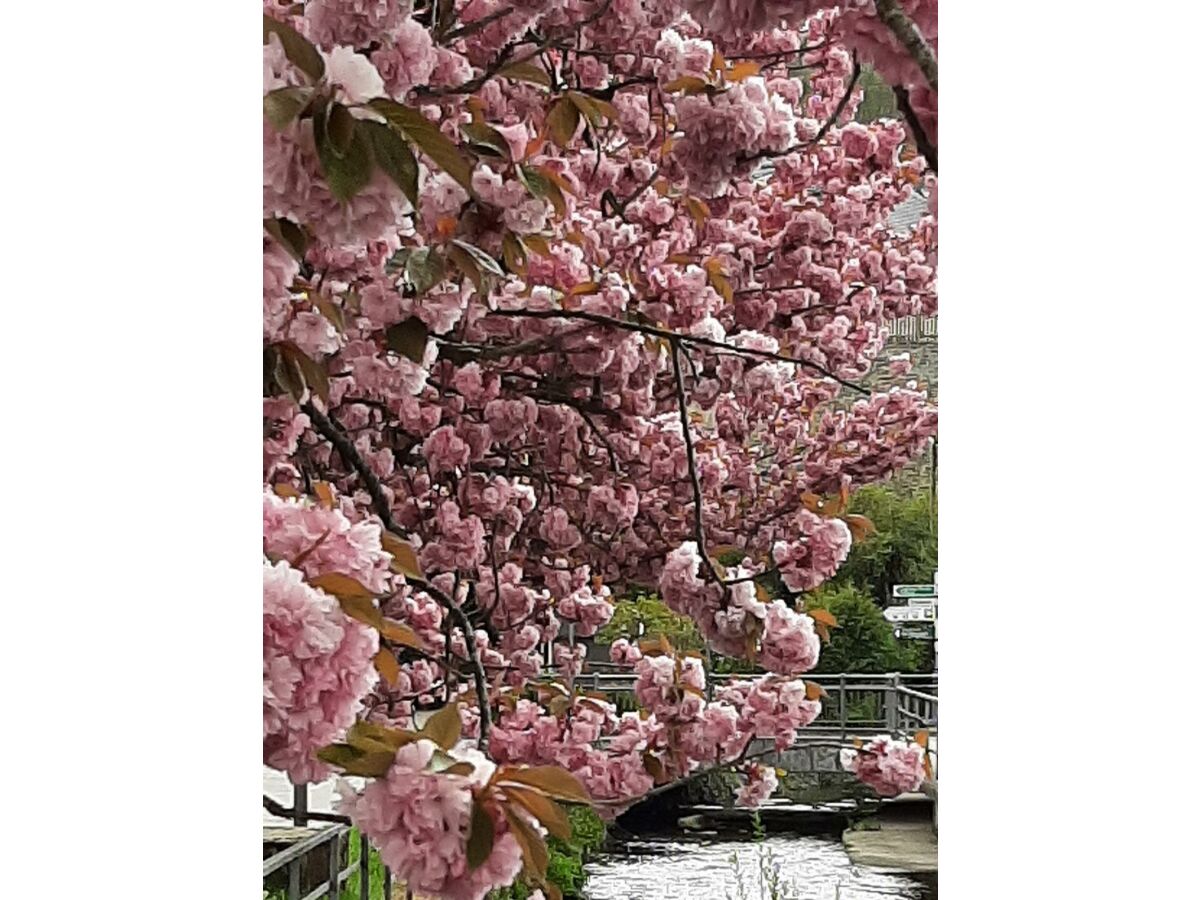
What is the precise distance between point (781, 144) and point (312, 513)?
20.8 inches

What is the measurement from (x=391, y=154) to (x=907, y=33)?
0.46m

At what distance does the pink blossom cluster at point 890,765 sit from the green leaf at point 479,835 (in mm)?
347

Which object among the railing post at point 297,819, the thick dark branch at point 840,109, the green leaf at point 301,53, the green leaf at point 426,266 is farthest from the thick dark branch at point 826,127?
the railing post at point 297,819

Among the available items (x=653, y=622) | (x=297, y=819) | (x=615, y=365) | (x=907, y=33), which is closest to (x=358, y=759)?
(x=297, y=819)

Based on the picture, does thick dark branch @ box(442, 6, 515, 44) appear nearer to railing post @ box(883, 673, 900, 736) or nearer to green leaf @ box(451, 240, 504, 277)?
green leaf @ box(451, 240, 504, 277)

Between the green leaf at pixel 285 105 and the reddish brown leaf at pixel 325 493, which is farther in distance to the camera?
the reddish brown leaf at pixel 325 493

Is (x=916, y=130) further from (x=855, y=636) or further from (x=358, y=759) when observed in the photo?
(x=358, y=759)

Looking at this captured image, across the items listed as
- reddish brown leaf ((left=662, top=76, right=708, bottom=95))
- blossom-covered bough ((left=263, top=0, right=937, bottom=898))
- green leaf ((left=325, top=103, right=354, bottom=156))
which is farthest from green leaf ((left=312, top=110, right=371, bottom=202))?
reddish brown leaf ((left=662, top=76, right=708, bottom=95))

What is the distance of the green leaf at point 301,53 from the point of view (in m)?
1.13

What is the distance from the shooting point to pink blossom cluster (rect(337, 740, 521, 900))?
1148 millimetres

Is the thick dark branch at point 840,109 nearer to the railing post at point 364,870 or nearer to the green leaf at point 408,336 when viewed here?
the green leaf at point 408,336
